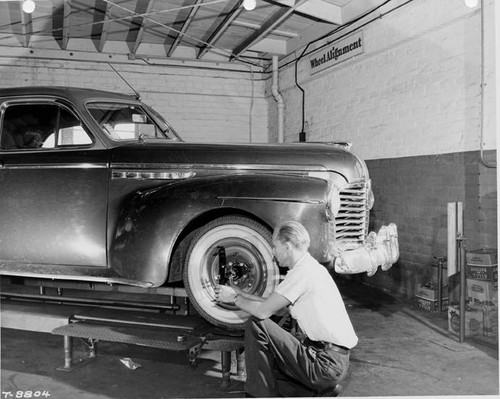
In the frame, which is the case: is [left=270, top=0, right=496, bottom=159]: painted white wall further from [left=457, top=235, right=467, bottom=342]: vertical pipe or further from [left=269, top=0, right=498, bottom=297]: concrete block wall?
[left=457, top=235, right=467, bottom=342]: vertical pipe

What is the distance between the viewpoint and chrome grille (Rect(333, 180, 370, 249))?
3336mm

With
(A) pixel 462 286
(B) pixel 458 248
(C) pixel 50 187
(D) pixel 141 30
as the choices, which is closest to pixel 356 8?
(D) pixel 141 30

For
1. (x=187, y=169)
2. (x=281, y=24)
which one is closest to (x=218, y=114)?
(x=281, y=24)

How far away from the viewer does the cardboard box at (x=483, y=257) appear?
3.83 m

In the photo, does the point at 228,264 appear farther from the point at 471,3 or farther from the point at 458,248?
the point at 471,3

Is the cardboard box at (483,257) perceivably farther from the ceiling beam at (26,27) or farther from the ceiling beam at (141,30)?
the ceiling beam at (26,27)

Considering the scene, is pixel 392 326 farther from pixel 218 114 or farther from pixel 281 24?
pixel 218 114

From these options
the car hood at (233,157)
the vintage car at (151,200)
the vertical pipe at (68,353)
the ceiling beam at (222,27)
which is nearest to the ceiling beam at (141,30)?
the ceiling beam at (222,27)

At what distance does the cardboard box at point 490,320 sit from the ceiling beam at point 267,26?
3.51 m

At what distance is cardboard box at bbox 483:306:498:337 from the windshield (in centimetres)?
274

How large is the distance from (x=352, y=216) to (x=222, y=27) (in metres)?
3.37

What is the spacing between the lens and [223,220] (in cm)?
301

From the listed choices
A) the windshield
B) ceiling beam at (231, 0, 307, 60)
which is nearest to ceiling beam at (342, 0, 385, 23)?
ceiling beam at (231, 0, 307, 60)

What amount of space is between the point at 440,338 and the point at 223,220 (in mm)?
2083
